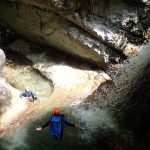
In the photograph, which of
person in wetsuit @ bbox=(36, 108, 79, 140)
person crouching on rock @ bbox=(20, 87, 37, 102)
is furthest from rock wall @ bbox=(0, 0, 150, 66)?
person in wetsuit @ bbox=(36, 108, 79, 140)

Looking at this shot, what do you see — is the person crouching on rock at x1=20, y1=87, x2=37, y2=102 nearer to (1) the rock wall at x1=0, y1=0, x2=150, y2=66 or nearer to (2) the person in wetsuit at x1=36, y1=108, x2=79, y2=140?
(2) the person in wetsuit at x1=36, y1=108, x2=79, y2=140

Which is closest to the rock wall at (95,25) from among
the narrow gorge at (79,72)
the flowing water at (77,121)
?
the narrow gorge at (79,72)

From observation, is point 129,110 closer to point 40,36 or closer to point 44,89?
point 44,89

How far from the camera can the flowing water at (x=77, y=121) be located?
14133 mm

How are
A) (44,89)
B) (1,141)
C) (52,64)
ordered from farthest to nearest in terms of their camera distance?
(52,64), (44,89), (1,141)

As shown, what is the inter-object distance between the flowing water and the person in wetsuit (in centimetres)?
58

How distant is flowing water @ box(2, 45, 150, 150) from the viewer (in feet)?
46.4

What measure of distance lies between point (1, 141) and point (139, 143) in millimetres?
5838

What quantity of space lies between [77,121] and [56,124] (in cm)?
212

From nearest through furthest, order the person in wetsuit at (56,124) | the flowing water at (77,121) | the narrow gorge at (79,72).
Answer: the person in wetsuit at (56,124), the flowing water at (77,121), the narrow gorge at (79,72)

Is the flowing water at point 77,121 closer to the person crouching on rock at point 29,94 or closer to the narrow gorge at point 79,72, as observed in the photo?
the narrow gorge at point 79,72

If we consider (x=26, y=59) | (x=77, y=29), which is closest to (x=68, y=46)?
(x=77, y=29)

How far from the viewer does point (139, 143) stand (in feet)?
43.9

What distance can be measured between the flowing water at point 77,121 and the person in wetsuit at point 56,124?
0.58 metres
